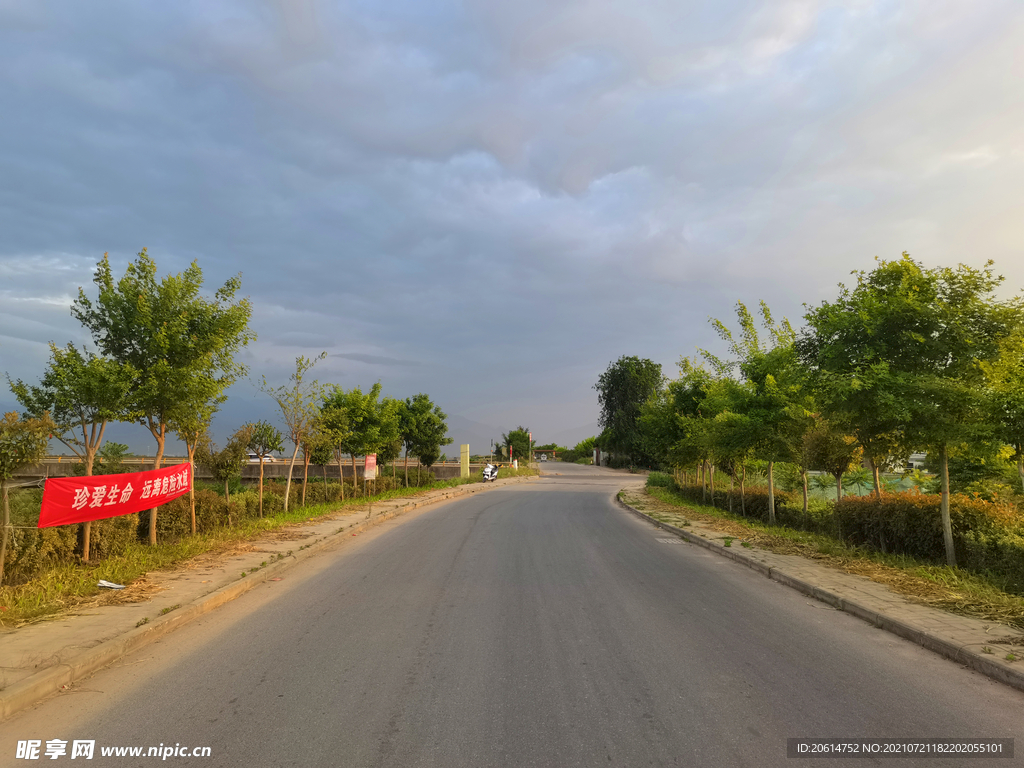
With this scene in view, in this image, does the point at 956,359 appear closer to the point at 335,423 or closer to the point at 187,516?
the point at 187,516

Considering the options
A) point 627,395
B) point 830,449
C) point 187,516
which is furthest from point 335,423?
point 627,395

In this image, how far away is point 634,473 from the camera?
6456cm

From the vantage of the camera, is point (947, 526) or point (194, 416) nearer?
point (947, 526)

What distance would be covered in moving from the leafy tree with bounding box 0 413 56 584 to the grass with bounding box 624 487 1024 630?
1141 cm

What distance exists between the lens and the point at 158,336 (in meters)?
10.4

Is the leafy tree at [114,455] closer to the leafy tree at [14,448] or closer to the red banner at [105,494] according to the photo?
the red banner at [105,494]

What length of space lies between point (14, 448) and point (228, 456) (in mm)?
7985

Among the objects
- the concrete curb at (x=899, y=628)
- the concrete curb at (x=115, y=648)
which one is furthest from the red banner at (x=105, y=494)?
the concrete curb at (x=899, y=628)

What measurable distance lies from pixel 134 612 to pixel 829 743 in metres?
7.19

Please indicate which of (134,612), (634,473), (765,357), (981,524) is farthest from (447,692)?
(634,473)

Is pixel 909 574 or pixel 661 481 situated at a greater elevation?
pixel 909 574

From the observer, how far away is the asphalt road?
397cm

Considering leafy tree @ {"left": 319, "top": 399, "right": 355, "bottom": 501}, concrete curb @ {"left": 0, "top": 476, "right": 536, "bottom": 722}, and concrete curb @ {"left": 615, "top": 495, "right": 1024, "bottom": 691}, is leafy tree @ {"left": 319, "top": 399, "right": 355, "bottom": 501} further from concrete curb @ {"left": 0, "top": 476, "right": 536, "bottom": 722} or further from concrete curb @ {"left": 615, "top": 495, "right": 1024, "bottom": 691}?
concrete curb @ {"left": 615, "top": 495, "right": 1024, "bottom": 691}

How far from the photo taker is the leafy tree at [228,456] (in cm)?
1473
